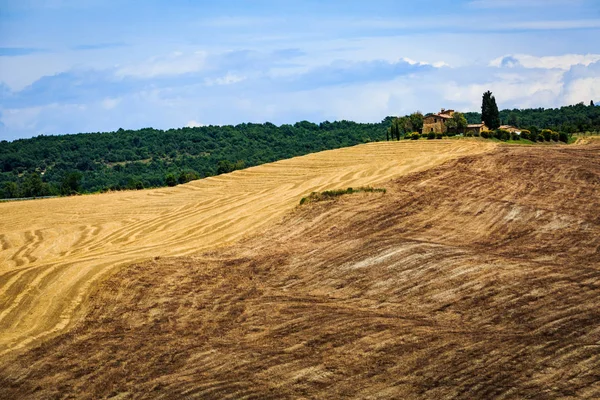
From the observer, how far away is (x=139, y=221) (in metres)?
57.3

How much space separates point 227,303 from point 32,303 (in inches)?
324

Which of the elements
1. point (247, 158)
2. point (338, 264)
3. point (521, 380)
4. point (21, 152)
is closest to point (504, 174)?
point (338, 264)

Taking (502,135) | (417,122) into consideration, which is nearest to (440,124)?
(417,122)

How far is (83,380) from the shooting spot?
2580 centimetres

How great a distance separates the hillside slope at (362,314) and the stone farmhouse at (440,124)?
165 ft

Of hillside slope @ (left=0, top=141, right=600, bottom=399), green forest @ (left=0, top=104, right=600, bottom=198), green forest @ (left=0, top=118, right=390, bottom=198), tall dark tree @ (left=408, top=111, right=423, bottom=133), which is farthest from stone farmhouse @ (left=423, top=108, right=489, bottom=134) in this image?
hillside slope @ (left=0, top=141, right=600, bottom=399)

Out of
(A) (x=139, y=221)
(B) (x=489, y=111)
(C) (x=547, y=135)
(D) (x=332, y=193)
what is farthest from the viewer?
(B) (x=489, y=111)

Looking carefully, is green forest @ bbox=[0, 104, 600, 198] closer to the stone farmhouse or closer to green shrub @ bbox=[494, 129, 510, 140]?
the stone farmhouse

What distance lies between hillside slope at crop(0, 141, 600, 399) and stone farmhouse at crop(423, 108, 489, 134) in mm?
50420

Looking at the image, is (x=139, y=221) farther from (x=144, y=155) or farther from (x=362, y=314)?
(x=144, y=155)

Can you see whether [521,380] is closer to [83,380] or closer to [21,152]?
[83,380]

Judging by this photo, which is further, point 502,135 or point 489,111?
point 489,111

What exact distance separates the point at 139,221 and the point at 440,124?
55.0 meters

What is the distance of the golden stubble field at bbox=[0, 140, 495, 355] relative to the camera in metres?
35.0
